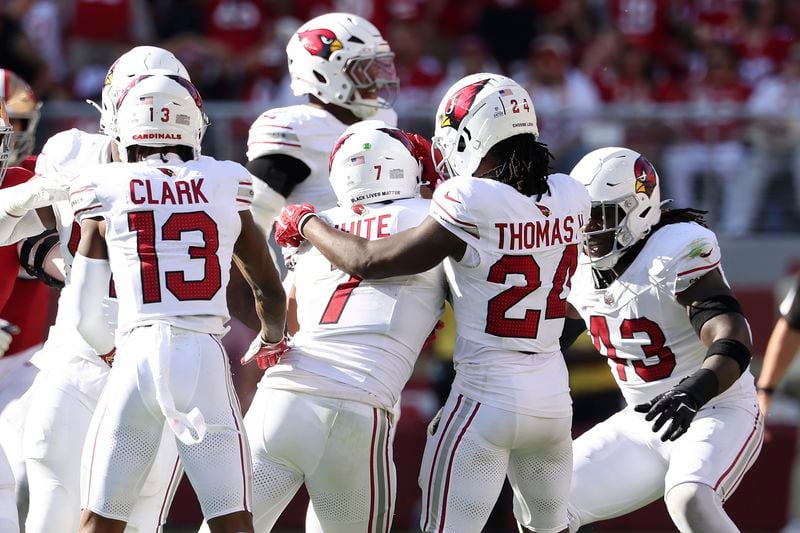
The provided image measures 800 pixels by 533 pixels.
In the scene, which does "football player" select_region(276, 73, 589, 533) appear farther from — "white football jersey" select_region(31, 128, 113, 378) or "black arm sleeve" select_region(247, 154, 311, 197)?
"black arm sleeve" select_region(247, 154, 311, 197)

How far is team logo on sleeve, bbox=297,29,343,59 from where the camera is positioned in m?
6.06

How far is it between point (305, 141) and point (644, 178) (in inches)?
61.1

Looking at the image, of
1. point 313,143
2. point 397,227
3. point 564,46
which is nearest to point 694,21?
point 564,46

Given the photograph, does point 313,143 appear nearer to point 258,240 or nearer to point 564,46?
point 258,240

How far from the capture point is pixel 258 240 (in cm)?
459

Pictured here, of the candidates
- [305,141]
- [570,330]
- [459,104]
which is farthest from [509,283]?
[305,141]

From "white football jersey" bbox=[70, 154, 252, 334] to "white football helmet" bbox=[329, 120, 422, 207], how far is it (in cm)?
47

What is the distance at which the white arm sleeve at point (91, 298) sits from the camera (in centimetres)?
451

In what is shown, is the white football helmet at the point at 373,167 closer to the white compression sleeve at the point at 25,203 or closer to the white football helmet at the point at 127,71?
the white football helmet at the point at 127,71

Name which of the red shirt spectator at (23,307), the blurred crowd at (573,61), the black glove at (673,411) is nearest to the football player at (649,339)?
the black glove at (673,411)

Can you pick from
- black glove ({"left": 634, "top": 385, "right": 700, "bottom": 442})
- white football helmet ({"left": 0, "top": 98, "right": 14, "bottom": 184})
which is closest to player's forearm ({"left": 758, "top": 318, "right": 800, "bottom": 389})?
black glove ({"left": 634, "top": 385, "right": 700, "bottom": 442})

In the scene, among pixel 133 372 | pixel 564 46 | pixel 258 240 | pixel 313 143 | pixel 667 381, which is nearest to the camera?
pixel 133 372

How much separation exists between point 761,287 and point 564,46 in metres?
2.99

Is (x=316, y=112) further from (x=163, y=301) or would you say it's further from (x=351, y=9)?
(x=351, y=9)
